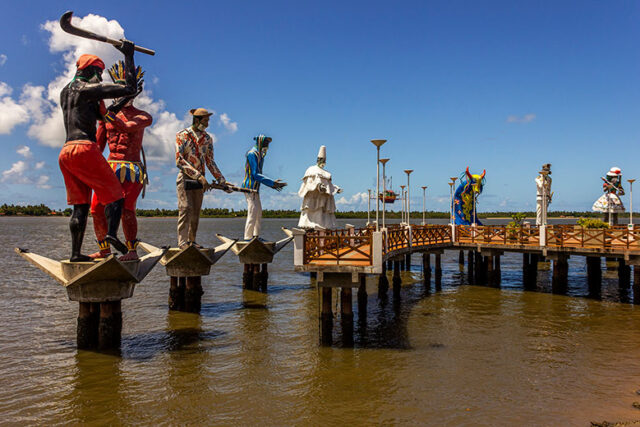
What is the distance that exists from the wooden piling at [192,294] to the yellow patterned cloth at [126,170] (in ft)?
19.7

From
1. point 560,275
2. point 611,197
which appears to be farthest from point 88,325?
point 611,197

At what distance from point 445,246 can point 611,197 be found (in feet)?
45.9

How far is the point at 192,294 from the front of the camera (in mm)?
17984

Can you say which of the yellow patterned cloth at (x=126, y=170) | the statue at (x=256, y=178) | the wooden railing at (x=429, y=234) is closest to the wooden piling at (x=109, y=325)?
the yellow patterned cloth at (x=126, y=170)

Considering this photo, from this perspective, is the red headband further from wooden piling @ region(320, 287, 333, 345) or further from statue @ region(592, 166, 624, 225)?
statue @ region(592, 166, 624, 225)

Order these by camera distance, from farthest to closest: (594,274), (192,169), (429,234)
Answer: (429,234) → (594,274) → (192,169)

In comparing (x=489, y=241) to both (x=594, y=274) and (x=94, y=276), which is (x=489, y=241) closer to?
(x=594, y=274)

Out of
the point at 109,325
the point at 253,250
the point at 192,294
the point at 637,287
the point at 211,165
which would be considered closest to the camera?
the point at 109,325

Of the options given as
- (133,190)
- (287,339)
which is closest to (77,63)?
(133,190)

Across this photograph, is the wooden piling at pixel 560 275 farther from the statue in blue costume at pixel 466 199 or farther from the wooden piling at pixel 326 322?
the wooden piling at pixel 326 322

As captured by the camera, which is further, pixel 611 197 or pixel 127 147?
pixel 611 197

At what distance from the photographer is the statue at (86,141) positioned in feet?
36.2

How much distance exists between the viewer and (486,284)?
25688 mm

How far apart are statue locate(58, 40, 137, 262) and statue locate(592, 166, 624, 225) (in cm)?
3059
